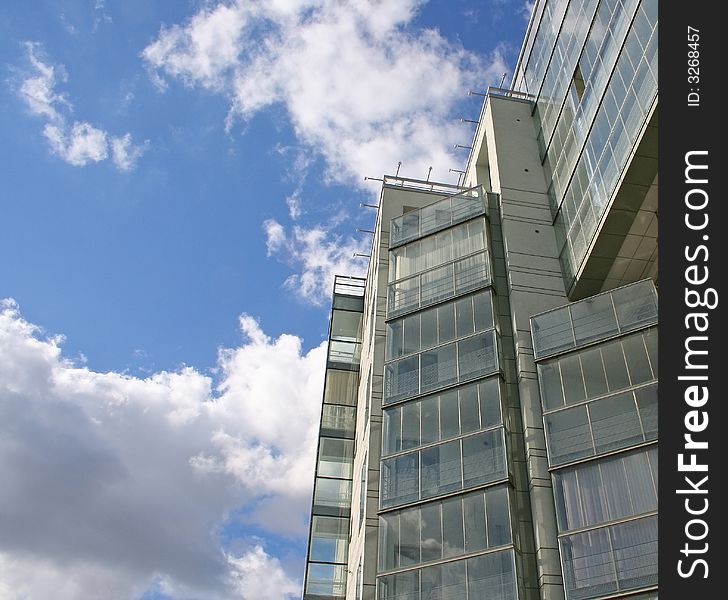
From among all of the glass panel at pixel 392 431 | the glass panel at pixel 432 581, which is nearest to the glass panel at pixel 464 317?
the glass panel at pixel 392 431

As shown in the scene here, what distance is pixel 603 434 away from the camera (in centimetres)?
2591

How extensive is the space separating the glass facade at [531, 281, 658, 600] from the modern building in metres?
0.06

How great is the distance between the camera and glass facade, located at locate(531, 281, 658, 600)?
75.6 ft

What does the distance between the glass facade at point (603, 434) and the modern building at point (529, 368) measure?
0.06 m

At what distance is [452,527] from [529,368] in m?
7.51

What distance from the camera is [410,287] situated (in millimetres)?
36562

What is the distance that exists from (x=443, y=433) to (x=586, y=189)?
1266 centimetres

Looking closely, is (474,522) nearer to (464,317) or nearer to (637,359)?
(637,359)
